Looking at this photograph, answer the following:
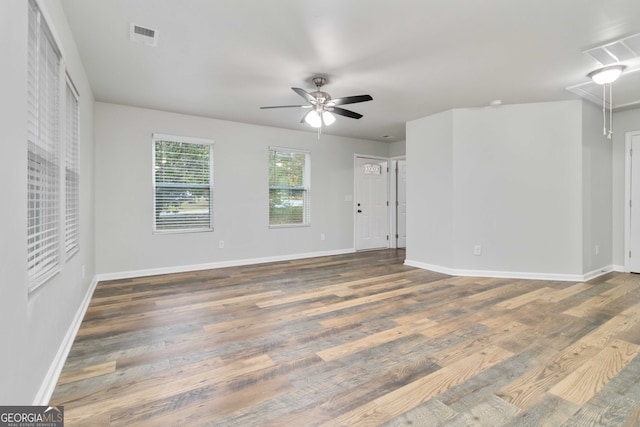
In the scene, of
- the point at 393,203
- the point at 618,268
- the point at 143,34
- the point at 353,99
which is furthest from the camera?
the point at 393,203

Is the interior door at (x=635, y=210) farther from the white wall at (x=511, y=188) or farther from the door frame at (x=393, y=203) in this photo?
the door frame at (x=393, y=203)

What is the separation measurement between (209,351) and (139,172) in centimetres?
318

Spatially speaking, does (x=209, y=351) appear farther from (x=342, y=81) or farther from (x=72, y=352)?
(x=342, y=81)

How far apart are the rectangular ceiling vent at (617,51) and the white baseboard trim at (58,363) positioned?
4.62 m

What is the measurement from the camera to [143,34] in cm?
245

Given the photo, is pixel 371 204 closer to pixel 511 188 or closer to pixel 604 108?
pixel 511 188

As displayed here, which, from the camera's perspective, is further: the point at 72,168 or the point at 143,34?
the point at 72,168

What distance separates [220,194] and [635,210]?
20.1ft

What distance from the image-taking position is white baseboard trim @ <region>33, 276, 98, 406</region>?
161 centimetres

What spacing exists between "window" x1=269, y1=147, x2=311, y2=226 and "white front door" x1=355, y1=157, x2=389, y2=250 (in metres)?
1.23

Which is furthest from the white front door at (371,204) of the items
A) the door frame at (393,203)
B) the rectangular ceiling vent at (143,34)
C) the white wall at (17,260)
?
the white wall at (17,260)

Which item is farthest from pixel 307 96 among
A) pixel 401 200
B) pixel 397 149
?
pixel 401 200

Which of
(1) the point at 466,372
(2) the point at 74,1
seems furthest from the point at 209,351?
(2) the point at 74,1

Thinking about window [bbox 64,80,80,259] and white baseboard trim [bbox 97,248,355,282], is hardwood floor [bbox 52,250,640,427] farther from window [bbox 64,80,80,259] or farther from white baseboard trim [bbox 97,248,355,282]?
window [bbox 64,80,80,259]
